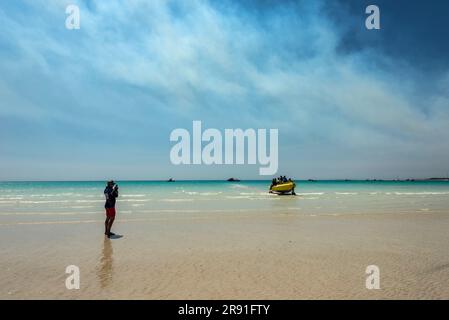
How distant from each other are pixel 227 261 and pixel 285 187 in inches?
1287

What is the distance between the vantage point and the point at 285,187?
40.2 m

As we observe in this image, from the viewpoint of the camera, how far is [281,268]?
765 centimetres

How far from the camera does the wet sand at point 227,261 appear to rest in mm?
6191

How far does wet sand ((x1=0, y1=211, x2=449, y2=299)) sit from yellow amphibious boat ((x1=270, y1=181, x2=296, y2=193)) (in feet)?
83.1

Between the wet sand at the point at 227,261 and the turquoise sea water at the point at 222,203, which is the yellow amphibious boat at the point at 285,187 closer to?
the turquoise sea water at the point at 222,203

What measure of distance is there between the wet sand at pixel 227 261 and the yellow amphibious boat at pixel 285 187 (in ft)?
83.1

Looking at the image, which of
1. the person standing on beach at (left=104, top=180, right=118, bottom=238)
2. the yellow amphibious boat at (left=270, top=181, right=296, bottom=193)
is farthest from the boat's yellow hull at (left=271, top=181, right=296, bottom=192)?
the person standing on beach at (left=104, top=180, right=118, bottom=238)

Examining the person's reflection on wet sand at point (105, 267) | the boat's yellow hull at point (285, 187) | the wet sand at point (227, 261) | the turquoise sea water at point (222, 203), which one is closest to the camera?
the wet sand at point (227, 261)

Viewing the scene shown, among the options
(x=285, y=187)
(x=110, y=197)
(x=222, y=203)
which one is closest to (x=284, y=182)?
(x=285, y=187)

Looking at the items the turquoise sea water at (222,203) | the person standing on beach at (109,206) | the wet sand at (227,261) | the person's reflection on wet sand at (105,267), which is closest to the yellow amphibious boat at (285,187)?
the turquoise sea water at (222,203)
